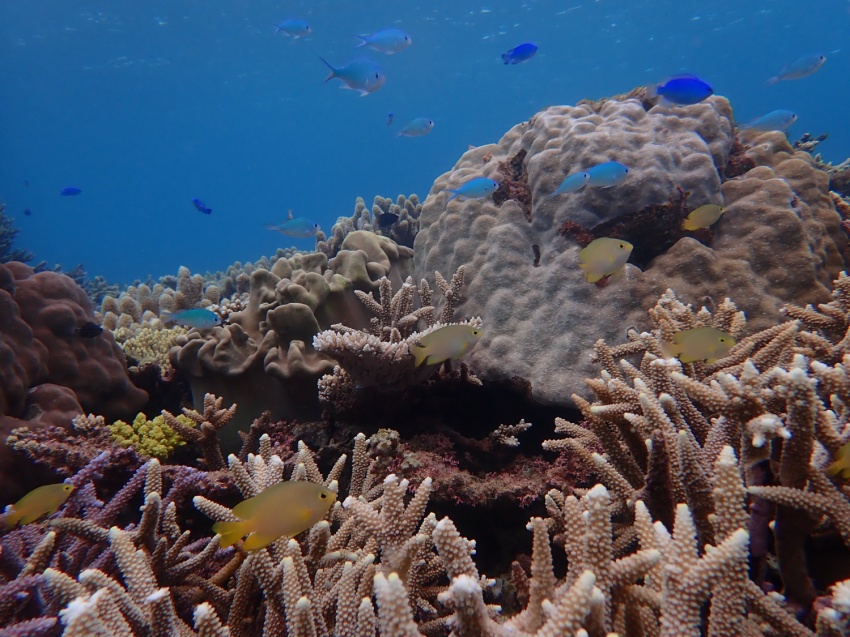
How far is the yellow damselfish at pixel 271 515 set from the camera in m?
1.77

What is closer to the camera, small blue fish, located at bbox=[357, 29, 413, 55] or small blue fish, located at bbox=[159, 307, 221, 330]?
small blue fish, located at bbox=[159, 307, 221, 330]

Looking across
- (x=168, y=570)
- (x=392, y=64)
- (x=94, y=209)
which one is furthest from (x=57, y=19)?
(x=94, y=209)

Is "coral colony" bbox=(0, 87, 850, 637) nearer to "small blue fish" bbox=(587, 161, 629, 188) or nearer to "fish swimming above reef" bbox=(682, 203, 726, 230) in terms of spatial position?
"fish swimming above reef" bbox=(682, 203, 726, 230)

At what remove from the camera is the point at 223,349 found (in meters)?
4.42

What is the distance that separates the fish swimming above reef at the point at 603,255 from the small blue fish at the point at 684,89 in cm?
267

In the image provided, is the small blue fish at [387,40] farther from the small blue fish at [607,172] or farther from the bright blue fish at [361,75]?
the small blue fish at [607,172]

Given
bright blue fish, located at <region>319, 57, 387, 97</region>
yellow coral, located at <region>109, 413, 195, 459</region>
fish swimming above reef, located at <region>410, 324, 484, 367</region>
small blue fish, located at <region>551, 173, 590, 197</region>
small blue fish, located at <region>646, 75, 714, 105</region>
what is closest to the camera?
fish swimming above reef, located at <region>410, 324, 484, 367</region>

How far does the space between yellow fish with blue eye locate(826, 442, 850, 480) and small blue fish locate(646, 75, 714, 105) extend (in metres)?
4.48

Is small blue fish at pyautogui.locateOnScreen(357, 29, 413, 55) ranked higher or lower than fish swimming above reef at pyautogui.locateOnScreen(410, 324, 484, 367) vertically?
higher

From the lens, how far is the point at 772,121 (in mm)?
6316

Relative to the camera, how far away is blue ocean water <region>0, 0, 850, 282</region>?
4438cm

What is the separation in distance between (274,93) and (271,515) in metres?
82.8

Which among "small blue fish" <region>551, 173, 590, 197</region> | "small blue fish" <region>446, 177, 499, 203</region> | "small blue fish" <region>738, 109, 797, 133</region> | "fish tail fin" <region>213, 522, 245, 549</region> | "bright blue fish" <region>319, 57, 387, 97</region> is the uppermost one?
"bright blue fish" <region>319, 57, 387, 97</region>

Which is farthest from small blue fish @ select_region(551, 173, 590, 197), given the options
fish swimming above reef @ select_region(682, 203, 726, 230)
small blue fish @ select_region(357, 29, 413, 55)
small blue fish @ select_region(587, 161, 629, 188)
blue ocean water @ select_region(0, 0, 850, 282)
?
blue ocean water @ select_region(0, 0, 850, 282)
